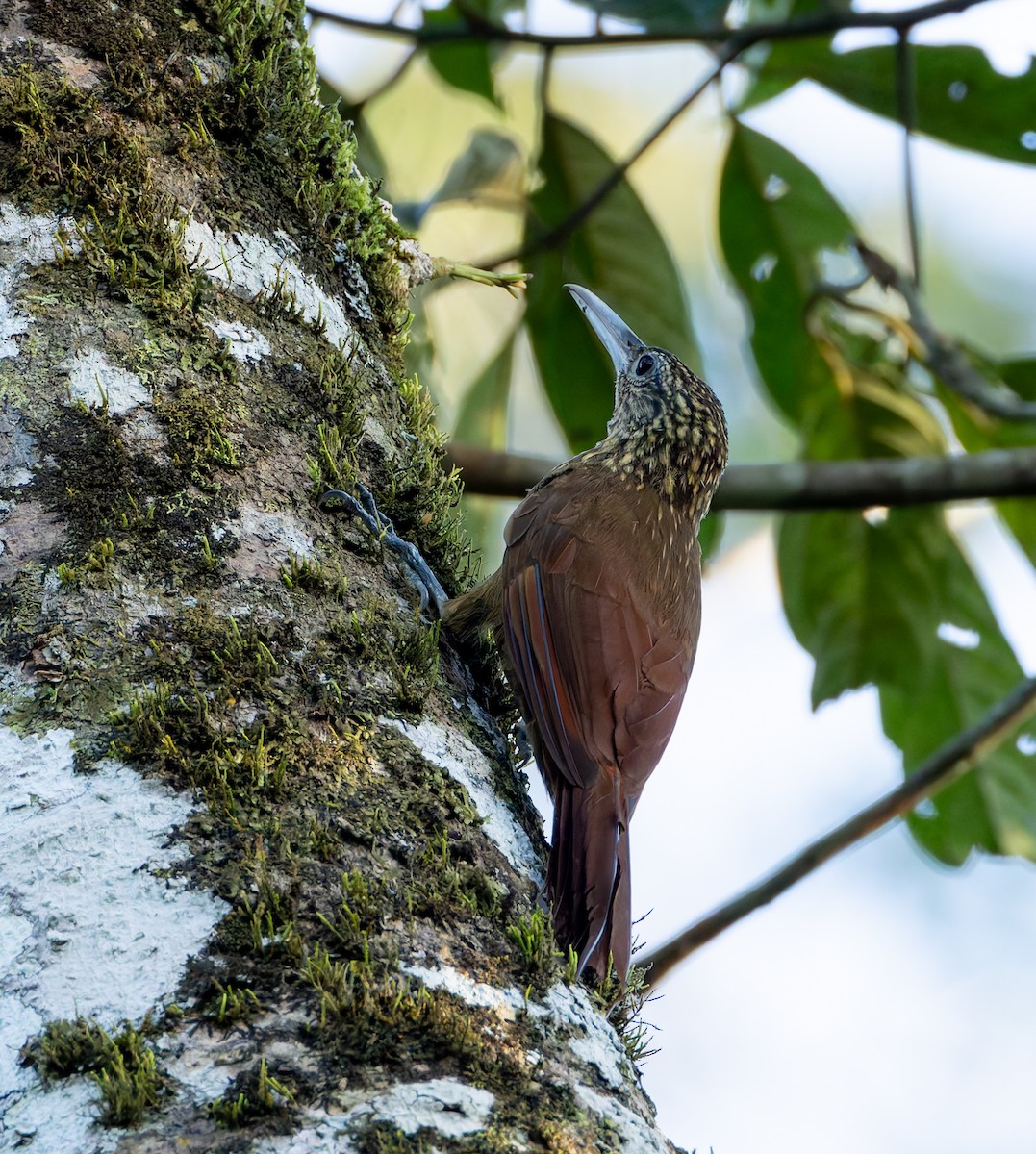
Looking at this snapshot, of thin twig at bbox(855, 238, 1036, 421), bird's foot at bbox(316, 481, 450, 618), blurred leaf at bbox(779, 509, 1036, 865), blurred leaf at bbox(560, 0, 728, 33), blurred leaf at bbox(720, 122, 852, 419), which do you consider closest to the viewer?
bird's foot at bbox(316, 481, 450, 618)

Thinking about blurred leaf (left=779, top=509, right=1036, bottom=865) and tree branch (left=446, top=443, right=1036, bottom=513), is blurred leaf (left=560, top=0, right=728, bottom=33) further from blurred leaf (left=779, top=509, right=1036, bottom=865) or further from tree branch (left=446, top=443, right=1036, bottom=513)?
blurred leaf (left=779, top=509, right=1036, bottom=865)

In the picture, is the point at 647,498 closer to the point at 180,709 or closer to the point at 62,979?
the point at 180,709

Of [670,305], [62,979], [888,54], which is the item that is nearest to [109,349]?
[62,979]

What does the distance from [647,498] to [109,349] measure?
187cm

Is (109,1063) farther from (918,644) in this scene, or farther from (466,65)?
(466,65)

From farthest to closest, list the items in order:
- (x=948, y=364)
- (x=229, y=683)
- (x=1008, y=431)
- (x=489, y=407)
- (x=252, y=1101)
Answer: (x=489, y=407) → (x=1008, y=431) → (x=948, y=364) → (x=229, y=683) → (x=252, y=1101)

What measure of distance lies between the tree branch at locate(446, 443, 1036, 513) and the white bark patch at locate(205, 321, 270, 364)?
126 cm

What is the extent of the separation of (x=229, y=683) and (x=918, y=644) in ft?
9.96

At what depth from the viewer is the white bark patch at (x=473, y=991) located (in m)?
1.48

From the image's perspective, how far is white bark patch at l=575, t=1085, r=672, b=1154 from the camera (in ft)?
4.72

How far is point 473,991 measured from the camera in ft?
4.94

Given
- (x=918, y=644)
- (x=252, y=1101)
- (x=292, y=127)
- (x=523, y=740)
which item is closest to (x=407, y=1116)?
(x=252, y=1101)

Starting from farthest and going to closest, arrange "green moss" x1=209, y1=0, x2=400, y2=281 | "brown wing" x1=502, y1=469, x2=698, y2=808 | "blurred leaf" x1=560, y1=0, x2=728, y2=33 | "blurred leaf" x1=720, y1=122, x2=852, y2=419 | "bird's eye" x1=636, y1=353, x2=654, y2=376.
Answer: "blurred leaf" x1=720, y1=122, x2=852, y2=419
"bird's eye" x1=636, y1=353, x2=654, y2=376
"blurred leaf" x1=560, y1=0, x2=728, y2=33
"brown wing" x1=502, y1=469, x2=698, y2=808
"green moss" x1=209, y1=0, x2=400, y2=281

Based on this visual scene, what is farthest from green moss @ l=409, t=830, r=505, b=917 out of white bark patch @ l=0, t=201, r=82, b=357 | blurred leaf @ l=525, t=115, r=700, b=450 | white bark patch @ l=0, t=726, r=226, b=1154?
blurred leaf @ l=525, t=115, r=700, b=450
